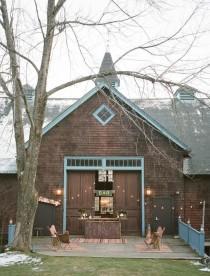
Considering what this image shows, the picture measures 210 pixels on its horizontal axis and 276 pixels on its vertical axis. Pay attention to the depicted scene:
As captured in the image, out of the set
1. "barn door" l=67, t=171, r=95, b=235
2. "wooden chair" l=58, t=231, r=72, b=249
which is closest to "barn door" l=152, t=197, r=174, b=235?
"barn door" l=67, t=171, r=95, b=235

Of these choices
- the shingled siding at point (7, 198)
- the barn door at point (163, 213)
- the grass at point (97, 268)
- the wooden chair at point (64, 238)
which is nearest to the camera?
the grass at point (97, 268)

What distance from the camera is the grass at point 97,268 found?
10748 millimetres

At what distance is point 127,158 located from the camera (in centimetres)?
2108

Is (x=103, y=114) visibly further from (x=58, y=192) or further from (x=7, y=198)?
(x=7, y=198)

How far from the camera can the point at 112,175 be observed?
21.4 metres

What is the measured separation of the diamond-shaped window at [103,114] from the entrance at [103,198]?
7.94ft

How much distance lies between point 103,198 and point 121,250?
5.27 metres

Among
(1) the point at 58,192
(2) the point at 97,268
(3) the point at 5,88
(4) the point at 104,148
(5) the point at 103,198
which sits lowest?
(2) the point at 97,268

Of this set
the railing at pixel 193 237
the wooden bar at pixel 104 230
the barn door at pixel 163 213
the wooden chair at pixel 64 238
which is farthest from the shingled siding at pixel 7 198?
the railing at pixel 193 237

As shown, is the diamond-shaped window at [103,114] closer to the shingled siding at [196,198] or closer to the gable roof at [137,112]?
the gable roof at [137,112]

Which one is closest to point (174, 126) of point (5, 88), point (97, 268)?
point (5, 88)

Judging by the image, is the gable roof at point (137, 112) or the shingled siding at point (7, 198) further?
the shingled siding at point (7, 198)

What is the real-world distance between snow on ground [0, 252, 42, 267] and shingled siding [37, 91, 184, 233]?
875 centimetres

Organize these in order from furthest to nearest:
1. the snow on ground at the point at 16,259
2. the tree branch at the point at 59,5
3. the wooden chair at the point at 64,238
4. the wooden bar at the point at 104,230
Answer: the wooden bar at the point at 104,230 → the wooden chair at the point at 64,238 → the tree branch at the point at 59,5 → the snow on ground at the point at 16,259
